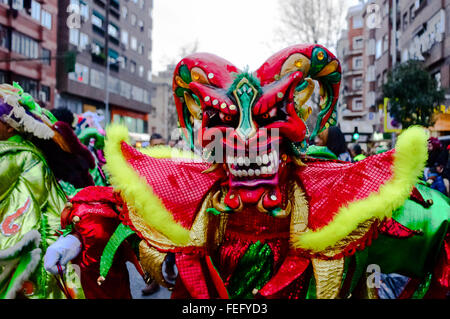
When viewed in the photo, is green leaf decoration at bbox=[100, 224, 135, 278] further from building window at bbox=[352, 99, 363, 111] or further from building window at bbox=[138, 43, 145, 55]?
building window at bbox=[352, 99, 363, 111]

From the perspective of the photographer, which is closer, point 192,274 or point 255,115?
point 255,115

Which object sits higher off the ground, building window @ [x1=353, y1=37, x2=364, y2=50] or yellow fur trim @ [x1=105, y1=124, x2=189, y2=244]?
building window @ [x1=353, y1=37, x2=364, y2=50]

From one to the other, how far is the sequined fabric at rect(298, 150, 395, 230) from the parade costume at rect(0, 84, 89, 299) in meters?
1.59

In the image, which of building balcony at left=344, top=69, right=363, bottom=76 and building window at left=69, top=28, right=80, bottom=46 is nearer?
building window at left=69, top=28, right=80, bottom=46

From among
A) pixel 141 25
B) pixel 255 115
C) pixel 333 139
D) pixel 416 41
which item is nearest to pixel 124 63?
pixel 141 25

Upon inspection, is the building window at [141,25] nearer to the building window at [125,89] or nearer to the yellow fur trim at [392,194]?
the building window at [125,89]

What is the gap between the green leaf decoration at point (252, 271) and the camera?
1.72 metres

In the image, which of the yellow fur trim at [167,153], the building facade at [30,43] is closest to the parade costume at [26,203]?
the yellow fur trim at [167,153]

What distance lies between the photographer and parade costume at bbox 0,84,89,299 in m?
2.55

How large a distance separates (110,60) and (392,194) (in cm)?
3241

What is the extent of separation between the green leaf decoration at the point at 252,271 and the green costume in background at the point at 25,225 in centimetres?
123

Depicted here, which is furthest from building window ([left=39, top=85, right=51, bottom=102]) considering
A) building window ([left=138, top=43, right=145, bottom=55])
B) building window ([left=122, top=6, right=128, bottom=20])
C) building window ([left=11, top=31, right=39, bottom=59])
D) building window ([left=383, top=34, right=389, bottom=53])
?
building window ([left=383, top=34, right=389, bottom=53])

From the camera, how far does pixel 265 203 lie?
1.53m

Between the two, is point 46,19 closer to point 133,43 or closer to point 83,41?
A: point 83,41
